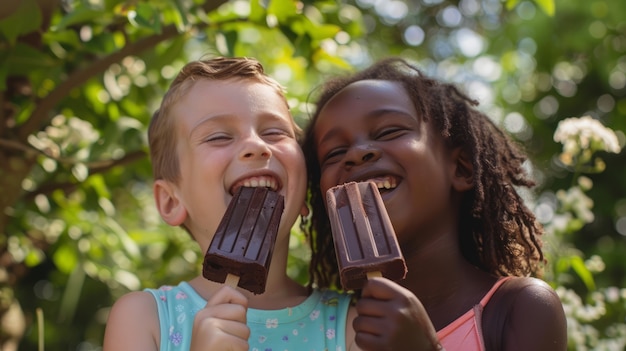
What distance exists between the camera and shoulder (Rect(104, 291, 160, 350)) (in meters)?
2.14

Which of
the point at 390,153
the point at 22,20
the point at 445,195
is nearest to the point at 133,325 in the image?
the point at 390,153

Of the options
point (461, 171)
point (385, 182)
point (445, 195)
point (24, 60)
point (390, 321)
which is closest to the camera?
point (390, 321)

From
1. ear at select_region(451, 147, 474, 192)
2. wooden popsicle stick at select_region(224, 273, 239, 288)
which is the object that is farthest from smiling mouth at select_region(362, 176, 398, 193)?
wooden popsicle stick at select_region(224, 273, 239, 288)

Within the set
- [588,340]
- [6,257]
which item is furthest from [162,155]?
[588,340]

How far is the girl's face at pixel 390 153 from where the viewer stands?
2285mm

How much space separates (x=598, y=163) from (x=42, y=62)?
1.98m

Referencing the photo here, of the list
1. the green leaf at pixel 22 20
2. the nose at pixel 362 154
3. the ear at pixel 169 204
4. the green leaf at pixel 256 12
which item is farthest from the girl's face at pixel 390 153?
the green leaf at pixel 22 20

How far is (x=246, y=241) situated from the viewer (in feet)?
6.72

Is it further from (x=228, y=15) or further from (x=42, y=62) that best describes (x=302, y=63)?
(x=42, y=62)

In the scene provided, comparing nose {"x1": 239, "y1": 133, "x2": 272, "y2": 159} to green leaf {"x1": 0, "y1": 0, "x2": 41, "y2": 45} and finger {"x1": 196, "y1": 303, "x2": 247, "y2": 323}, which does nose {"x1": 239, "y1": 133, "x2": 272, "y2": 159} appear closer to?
finger {"x1": 196, "y1": 303, "x2": 247, "y2": 323}

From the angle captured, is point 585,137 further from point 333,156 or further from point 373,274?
point 373,274

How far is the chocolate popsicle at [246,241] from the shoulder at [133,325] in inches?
10.7

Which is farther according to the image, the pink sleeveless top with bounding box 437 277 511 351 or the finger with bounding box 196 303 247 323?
the pink sleeveless top with bounding box 437 277 511 351

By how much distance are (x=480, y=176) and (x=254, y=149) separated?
669 mm
